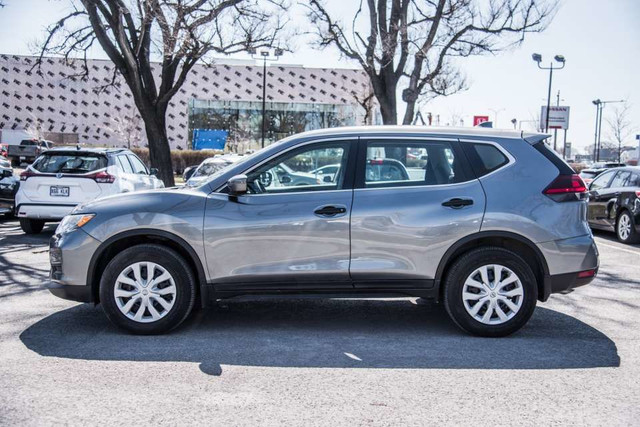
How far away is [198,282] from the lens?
5758 mm

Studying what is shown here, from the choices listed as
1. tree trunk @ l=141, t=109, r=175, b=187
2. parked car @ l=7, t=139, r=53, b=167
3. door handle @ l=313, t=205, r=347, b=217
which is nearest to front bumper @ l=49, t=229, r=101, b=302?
door handle @ l=313, t=205, r=347, b=217

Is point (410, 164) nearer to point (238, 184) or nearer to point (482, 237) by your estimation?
point (482, 237)

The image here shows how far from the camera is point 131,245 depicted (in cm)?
586

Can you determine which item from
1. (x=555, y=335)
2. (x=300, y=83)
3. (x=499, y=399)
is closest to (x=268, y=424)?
(x=499, y=399)

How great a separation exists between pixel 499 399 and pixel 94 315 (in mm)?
3883

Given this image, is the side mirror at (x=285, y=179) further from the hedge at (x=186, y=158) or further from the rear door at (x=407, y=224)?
the hedge at (x=186, y=158)

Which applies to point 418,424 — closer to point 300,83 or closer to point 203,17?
point 203,17

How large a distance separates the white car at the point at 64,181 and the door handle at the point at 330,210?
7.04 metres

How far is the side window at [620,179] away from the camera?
13719 mm

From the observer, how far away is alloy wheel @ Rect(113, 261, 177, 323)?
563 centimetres

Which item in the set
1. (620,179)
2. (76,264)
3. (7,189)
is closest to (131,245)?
(76,264)

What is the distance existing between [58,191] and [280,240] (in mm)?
7412

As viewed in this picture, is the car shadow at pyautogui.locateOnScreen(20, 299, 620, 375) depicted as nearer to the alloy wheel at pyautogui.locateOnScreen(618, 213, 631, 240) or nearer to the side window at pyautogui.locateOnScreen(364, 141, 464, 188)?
the side window at pyautogui.locateOnScreen(364, 141, 464, 188)

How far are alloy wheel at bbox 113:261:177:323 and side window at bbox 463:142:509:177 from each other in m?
2.69
